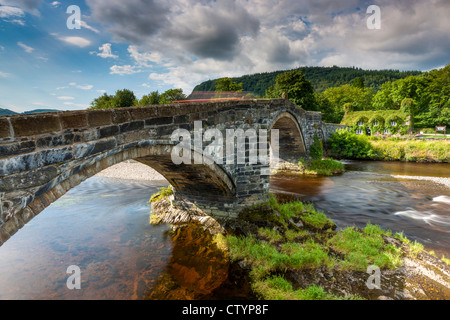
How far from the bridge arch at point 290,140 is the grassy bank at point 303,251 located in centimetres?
830

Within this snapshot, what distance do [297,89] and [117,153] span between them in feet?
103

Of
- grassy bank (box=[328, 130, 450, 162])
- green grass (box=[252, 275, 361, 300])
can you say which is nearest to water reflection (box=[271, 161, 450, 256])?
grassy bank (box=[328, 130, 450, 162])

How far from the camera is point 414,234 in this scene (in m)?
9.12

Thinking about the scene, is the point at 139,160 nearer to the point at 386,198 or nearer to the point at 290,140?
the point at 386,198

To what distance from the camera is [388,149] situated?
24.7 meters

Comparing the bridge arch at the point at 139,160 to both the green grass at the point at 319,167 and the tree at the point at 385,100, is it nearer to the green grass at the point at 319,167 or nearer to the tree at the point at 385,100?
the green grass at the point at 319,167

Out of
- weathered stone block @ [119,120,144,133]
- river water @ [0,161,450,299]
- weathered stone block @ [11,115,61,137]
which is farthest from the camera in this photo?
river water @ [0,161,450,299]

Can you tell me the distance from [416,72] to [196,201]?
13337 cm

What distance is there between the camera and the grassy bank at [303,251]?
20.6ft

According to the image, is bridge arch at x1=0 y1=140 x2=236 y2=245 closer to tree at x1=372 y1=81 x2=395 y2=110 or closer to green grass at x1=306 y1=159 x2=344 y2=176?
green grass at x1=306 y1=159 x2=344 y2=176

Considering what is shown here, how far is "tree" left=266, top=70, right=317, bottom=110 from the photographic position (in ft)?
107

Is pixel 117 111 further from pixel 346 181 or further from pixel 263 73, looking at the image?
pixel 263 73

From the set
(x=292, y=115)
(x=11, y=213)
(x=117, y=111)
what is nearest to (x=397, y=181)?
(x=292, y=115)

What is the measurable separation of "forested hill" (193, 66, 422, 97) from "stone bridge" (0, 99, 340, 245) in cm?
9018
